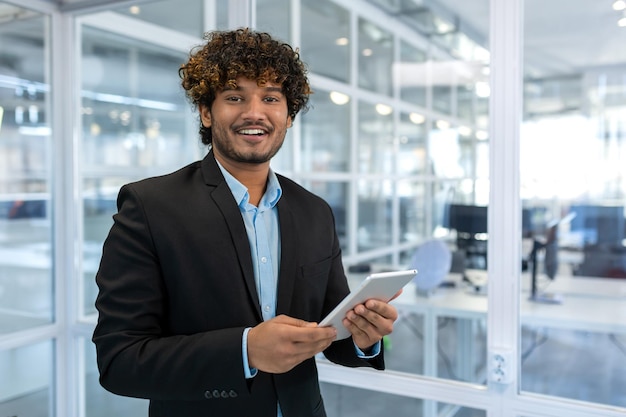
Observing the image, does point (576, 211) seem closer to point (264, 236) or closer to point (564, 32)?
point (564, 32)

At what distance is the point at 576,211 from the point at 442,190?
749 millimetres

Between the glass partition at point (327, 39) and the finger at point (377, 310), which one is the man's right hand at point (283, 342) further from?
the glass partition at point (327, 39)

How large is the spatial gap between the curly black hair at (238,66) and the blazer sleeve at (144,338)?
30 cm

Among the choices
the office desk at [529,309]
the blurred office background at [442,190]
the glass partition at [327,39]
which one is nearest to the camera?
the blurred office background at [442,190]

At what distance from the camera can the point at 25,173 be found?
2781 millimetres

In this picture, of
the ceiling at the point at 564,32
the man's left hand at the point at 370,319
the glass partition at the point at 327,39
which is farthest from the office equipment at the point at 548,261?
the glass partition at the point at 327,39

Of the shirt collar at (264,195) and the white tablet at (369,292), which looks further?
the shirt collar at (264,195)

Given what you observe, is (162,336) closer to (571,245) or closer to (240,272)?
(240,272)

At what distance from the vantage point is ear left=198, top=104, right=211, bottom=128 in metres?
1.40

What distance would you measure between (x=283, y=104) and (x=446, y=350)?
2.32m

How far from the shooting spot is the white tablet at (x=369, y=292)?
3.52 ft

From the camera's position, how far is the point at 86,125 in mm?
3266

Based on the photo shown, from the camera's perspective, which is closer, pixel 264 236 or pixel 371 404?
pixel 264 236

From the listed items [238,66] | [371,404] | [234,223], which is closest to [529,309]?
[371,404]
